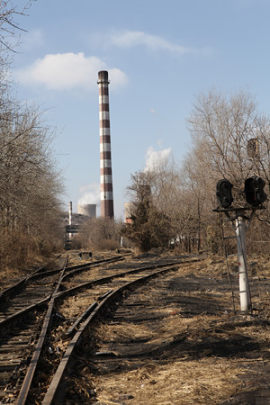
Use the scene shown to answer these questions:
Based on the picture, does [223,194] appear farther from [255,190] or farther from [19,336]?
[19,336]

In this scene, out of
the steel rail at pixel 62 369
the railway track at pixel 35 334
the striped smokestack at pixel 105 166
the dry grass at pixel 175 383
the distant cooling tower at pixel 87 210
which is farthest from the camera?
the distant cooling tower at pixel 87 210

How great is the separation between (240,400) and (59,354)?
2.64 metres

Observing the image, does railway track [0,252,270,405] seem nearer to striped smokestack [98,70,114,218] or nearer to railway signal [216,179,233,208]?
railway signal [216,179,233,208]

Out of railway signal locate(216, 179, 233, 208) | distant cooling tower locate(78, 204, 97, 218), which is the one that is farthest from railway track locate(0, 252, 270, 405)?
distant cooling tower locate(78, 204, 97, 218)

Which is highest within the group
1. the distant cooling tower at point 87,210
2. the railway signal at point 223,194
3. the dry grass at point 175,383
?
the distant cooling tower at point 87,210

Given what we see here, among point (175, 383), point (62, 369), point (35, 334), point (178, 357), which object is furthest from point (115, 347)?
point (175, 383)

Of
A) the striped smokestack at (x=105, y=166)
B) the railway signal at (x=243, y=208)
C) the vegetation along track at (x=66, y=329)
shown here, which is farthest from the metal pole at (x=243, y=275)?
the striped smokestack at (x=105, y=166)

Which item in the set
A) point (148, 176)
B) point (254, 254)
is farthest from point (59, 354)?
point (148, 176)

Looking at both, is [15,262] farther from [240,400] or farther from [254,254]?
[240,400]

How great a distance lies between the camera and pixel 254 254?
65.3ft

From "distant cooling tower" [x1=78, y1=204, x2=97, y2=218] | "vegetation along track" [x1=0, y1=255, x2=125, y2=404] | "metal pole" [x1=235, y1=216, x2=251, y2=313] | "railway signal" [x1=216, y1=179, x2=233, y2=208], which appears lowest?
"vegetation along track" [x1=0, y1=255, x2=125, y2=404]

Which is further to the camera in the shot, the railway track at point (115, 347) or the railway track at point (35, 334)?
the railway track at point (35, 334)

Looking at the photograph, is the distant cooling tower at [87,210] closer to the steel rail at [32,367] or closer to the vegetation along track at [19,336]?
the vegetation along track at [19,336]

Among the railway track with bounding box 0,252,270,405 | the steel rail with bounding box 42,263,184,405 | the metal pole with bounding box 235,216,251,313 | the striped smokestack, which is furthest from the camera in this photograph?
the striped smokestack
